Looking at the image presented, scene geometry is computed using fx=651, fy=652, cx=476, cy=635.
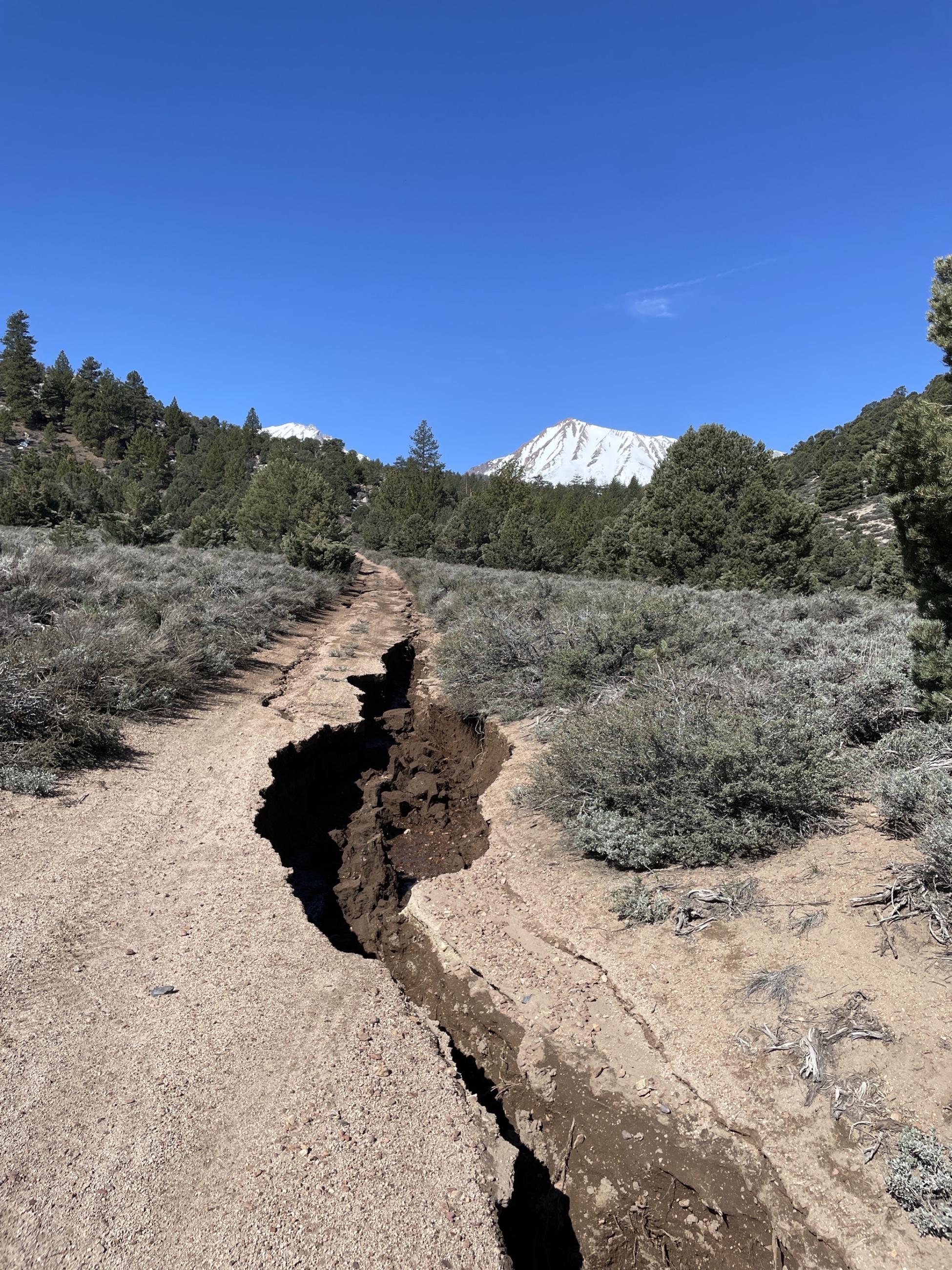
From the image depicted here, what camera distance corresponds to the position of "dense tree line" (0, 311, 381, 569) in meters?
27.7

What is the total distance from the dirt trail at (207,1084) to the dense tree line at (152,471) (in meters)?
19.6

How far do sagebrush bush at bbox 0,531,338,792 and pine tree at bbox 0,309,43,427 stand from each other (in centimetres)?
5261

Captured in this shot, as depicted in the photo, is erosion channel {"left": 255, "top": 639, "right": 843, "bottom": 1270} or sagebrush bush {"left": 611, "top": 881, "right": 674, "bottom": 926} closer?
erosion channel {"left": 255, "top": 639, "right": 843, "bottom": 1270}

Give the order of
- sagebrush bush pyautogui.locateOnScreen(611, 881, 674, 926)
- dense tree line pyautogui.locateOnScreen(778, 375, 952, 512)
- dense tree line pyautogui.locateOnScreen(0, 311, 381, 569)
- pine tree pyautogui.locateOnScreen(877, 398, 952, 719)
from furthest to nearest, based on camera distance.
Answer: dense tree line pyautogui.locateOnScreen(778, 375, 952, 512)
dense tree line pyautogui.locateOnScreen(0, 311, 381, 569)
pine tree pyautogui.locateOnScreen(877, 398, 952, 719)
sagebrush bush pyautogui.locateOnScreen(611, 881, 674, 926)

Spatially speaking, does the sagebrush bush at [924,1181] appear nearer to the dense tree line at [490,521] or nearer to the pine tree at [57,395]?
the dense tree line at [490,521]

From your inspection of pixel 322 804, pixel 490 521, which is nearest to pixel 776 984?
pixel 322 804

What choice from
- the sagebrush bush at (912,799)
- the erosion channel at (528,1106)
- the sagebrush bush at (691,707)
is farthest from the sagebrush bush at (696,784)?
the erosion channel at (528,1106)

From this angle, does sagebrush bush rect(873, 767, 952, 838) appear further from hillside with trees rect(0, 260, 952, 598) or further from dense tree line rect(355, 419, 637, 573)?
dense tree line rect(355, 419, 637, 573)

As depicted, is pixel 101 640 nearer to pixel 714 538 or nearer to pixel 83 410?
pixel 714 538


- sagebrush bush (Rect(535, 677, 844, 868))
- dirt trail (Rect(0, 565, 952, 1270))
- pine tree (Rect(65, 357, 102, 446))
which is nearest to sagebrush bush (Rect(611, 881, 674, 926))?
dirt trail (Rect(0, 565, 952, 1270))

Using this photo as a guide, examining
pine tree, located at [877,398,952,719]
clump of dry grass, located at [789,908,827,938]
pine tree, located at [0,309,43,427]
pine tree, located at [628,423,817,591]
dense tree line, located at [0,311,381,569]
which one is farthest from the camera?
pine tree, located at [0,309,43,427]

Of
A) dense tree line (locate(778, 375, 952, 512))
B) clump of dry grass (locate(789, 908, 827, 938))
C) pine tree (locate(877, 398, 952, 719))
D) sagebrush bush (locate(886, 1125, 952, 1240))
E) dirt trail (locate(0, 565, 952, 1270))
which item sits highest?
dense tree line (locate(778, 375, 952, 512))

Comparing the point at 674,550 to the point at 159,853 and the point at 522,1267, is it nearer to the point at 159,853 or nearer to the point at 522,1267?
the point at 159,853

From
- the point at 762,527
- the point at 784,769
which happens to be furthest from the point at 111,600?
the point at 762,527
